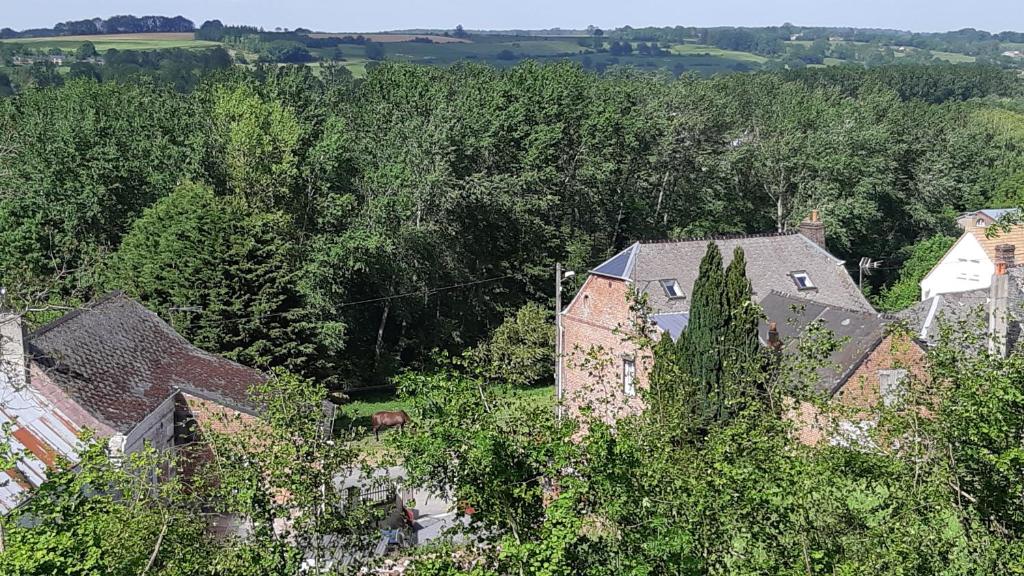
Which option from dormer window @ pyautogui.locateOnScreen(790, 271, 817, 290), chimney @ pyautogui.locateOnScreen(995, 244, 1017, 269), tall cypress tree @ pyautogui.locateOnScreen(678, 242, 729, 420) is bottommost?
dormer window @ pyautogui.locateOnScreen(790, 271, 817, 290)

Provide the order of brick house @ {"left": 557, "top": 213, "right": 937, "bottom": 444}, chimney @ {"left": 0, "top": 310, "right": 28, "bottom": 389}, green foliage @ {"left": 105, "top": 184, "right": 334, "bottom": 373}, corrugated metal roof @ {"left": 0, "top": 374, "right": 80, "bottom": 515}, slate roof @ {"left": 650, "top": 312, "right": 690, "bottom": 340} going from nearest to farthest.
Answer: corrugated metal roof @ {"left": 0, "top": 374, "right": 80, "bottom": 515}, chimney @ {"left": 0, "top": 310, "right": 28, "bottom": 389}, brick house @ {"left": 557, "top": 213, "right": 937, "bottom": 444}, slate roof @ {"left": 650, "top": 312, "right": 690, "bottom": 340}, green foliage @ {"left": 105, "top": 184, "right": 334, "bottom": 373}

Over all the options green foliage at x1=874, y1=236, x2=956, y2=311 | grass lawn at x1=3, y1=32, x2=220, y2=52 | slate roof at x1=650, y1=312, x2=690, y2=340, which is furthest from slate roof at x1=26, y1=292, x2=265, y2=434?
grass lawn at x1=3, y1=32, x2=220, y2=52

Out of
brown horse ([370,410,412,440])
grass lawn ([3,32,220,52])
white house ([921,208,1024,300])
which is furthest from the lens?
grass lawn ([3,32,220,52])

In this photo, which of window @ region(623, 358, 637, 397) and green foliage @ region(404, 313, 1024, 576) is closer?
green foliage @ region(404, 313, 1024, 576)

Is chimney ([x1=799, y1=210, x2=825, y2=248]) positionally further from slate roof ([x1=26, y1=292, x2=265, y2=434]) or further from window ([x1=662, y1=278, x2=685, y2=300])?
slate roof ([x1=26, y1=292, x2=265, y2=434])

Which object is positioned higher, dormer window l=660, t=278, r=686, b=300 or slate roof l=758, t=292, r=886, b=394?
slate roof l=758, t=292, r=886, b=394

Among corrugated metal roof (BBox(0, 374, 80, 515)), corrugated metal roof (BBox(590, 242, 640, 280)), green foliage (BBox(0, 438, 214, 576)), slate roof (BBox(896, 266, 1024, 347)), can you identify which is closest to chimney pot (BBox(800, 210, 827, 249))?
slate roof (BBox(896, 266, 1024, 347))
